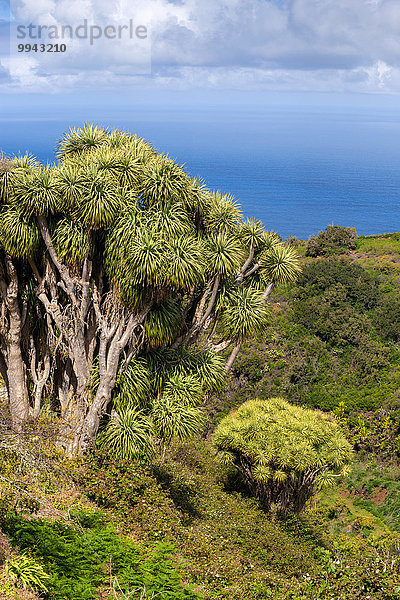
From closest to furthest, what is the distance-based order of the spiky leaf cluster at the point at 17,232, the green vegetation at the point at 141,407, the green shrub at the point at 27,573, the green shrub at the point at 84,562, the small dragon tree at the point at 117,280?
the green shrub at the point at 27,573, the green shrub at the point at 84,562, the green vegetation at the point at 141,407, the small dragon tree at the point at 117,280, the spiky leaf cluster at the point at 17,232

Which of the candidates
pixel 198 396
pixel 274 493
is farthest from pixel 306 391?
pixel 198 396

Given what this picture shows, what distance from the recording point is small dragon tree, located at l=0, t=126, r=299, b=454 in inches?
428

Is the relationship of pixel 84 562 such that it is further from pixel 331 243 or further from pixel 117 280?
pixel 331 243

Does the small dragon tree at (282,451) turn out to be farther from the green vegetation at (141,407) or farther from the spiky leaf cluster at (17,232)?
the spiky leaf cluster at (17,232)

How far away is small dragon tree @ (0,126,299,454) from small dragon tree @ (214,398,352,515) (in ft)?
11.7

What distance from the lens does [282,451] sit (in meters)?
14.8

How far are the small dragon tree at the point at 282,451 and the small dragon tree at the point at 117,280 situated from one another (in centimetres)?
358

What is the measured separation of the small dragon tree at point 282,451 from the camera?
→ 14.9m

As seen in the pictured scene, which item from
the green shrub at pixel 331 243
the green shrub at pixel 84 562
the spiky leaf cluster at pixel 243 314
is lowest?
the green shrub at pixel 84 562

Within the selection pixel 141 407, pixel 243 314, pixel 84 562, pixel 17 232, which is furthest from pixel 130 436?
pixel 17 232

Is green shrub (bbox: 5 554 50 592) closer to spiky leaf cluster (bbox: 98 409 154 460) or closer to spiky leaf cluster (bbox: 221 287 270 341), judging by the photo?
spiky leaf cluster (bbox: 98 409 154 460)

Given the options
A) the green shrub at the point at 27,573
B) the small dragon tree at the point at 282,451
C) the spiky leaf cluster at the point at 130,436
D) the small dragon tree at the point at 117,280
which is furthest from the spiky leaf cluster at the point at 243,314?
the green shrub at the point at 27,573

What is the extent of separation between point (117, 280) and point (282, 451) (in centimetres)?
707

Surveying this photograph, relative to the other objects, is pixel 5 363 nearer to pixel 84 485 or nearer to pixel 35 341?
pixel 35 341
